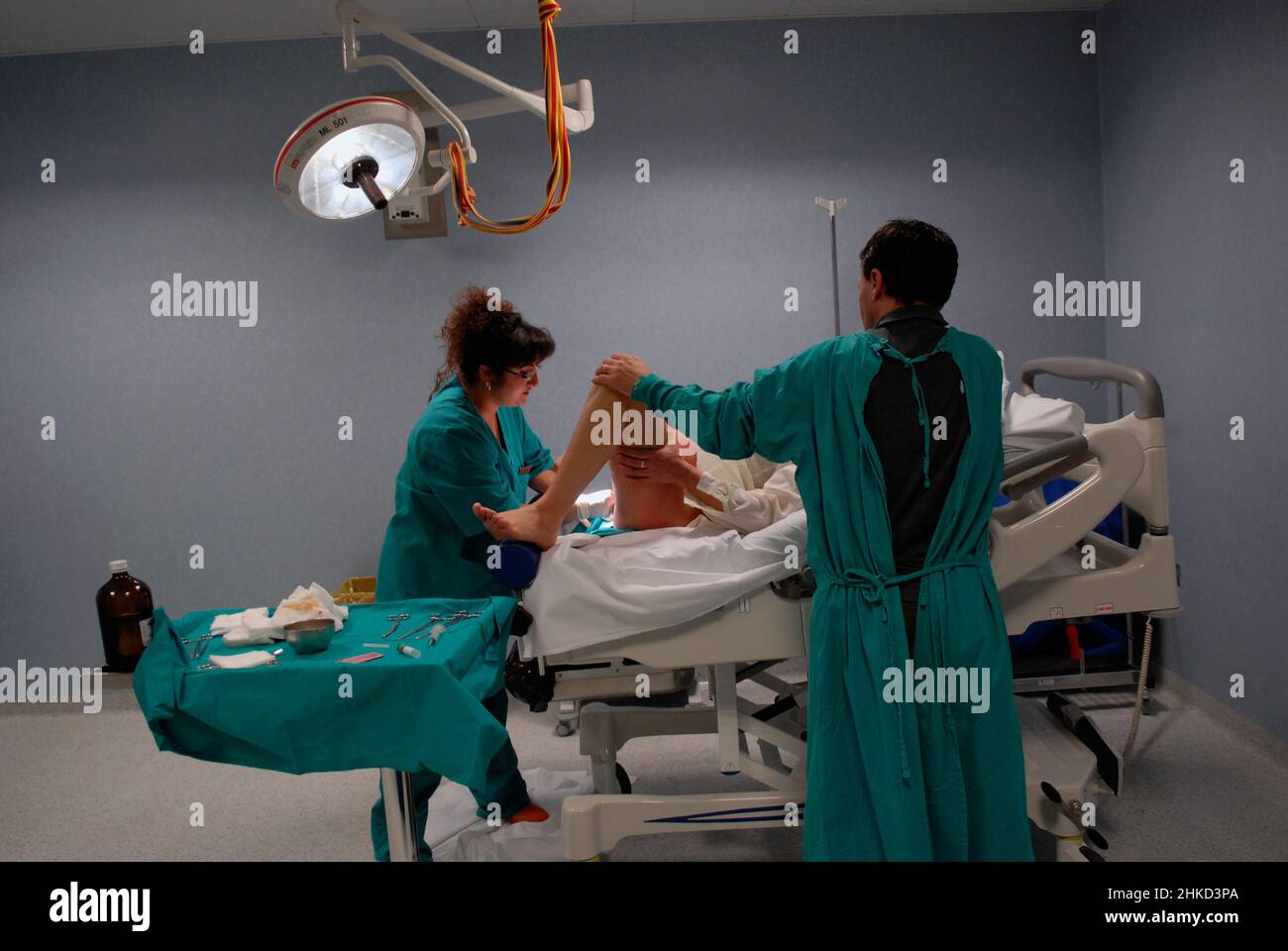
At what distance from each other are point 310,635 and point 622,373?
2.39ft

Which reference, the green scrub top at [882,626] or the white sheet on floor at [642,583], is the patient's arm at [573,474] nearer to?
the white sheet on floor at [642,583]

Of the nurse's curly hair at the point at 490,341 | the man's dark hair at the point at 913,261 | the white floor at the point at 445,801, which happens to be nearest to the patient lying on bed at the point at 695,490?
the nurse's curly hair at the point at 490,341

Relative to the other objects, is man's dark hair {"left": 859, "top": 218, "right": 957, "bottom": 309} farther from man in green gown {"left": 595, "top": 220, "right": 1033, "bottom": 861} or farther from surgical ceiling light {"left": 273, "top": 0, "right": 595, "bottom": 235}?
surgical ceiling light {"left": 273, "top": 0, "right": 595, "bottom": 235}

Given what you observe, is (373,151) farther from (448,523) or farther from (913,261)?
(913,261)

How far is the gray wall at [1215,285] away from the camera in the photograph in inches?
102

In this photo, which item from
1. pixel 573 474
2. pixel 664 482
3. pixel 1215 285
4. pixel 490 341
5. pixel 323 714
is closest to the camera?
pixel 323 714

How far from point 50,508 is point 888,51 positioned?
361 centimetres

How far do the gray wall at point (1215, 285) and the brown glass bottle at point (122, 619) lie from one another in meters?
2.82

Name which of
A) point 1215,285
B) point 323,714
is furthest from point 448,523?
point 1215,285

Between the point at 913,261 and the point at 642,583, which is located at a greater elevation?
the point at 913,261

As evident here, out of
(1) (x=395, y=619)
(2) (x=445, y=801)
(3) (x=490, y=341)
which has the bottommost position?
(2) (x=445, y=801)

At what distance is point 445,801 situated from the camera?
2.49 meters

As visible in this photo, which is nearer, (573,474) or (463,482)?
(573,474)

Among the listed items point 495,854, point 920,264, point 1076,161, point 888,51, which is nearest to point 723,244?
point 888,51
